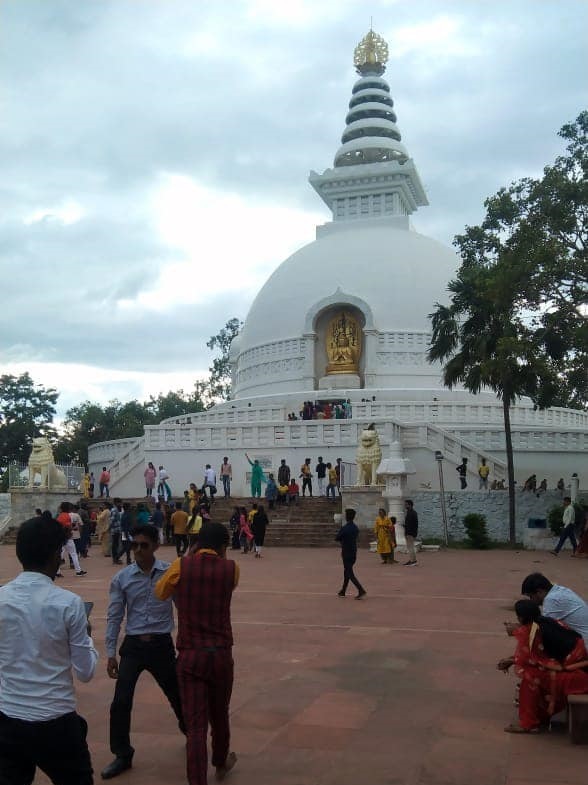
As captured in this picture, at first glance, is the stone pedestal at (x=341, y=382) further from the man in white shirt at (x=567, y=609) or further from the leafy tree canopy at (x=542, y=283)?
the man in white shirt at (x=567, y=609)

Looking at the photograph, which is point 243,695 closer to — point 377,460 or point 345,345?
point 377,460

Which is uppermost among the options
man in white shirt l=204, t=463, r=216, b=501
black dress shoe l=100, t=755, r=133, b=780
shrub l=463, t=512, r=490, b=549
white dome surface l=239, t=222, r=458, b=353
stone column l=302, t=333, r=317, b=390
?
white dome surface l=239, t=222, r=458, b=353

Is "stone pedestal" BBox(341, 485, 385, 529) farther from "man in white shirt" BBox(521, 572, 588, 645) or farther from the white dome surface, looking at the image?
the white dome surface

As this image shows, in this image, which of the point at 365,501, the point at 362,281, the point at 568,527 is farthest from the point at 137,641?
the point at 362,281

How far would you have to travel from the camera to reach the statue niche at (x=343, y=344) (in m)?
38.8

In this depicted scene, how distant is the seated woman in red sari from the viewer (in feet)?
20.3

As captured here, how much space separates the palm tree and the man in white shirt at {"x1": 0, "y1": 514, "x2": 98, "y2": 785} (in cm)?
1711

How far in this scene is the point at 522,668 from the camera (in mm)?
6398

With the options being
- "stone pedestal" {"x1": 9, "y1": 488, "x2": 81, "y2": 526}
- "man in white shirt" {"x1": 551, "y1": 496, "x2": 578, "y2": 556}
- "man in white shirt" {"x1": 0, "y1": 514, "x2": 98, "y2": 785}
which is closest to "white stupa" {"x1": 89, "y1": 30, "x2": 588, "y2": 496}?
"stone pedestal" {"x1": 9, "y1": 488, "x2": 81, "y2": 526}

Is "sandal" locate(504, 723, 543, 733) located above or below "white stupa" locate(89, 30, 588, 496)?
below

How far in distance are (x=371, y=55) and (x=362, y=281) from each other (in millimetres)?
19312

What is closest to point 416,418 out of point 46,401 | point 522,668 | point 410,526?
point 410,526

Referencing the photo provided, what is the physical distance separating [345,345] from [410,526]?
71.3 feet

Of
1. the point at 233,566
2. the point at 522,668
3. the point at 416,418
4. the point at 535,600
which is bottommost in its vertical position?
the point at 522,668
